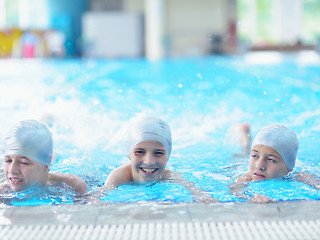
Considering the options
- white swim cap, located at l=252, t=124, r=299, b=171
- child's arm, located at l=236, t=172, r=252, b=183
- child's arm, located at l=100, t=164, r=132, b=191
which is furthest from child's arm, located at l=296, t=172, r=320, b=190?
child's arm, located at l=100, t=164, r=132, b=191

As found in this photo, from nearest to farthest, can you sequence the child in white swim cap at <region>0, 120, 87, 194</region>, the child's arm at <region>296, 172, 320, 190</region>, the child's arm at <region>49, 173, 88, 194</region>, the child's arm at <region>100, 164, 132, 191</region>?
1. the child in white swim cap at <region>0, 120, 87, 194</region>
2. the child's arm at <region>49, 173, 88, 194</region>
3. the child's arm at <region>100, 164, 132, 191</region>
4. the child's arm at <region>296, 172, 320, 190</region>

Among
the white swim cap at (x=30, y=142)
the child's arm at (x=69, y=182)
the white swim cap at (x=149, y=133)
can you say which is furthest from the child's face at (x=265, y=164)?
the white swim cap at (x=30, y=142)

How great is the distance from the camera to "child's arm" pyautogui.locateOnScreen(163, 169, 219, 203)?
3.23 meters

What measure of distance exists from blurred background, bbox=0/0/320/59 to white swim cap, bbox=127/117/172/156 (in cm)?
1742

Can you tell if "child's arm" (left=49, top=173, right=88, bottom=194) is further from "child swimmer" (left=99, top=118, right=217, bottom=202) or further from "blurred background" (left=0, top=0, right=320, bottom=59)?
"blurred background" (left=0, top=0, right=320, bottom=59)

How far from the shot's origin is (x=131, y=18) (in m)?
24.3

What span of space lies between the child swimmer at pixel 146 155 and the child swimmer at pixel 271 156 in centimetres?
46

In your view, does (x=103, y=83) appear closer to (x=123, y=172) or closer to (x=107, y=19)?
(x=123, y=172)

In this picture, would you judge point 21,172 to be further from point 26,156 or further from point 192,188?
point 192,188

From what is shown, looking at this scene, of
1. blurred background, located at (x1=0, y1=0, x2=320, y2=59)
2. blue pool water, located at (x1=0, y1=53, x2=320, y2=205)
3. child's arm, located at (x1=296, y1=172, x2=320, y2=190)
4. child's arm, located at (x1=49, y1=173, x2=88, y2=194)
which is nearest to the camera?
child's arm, located at (x1=49, y1=173, x2=88, y2=194)

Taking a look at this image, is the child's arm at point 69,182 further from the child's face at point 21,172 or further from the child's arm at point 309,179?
the child's arm at point 309,179

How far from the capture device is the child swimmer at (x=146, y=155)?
12.0 feet

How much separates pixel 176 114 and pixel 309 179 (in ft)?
12.5

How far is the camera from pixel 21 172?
3344 millimetres
